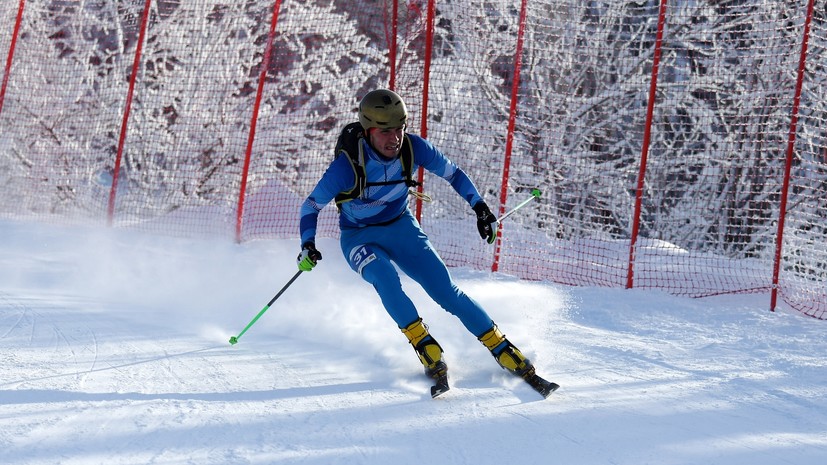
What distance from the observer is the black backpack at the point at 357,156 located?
14.5 feet

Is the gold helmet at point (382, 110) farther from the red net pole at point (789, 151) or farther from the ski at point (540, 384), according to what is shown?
the red net pole at point (789, 151)

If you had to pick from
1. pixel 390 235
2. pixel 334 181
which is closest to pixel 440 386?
pixel 390 235

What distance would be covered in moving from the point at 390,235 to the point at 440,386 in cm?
98

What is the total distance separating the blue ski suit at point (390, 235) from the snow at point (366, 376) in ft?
1.35

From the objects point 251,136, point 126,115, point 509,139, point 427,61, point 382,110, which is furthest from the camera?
point 126,115

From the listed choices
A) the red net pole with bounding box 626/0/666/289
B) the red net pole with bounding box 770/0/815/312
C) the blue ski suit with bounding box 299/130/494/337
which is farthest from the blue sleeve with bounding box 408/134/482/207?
the red net pole with bounding box 770/0/815/312

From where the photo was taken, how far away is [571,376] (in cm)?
448

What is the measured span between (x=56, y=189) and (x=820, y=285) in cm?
935

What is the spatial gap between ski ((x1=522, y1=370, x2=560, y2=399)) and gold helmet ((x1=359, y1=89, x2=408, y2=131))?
153cm

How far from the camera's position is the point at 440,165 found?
482 cm

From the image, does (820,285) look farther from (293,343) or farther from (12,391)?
(12,391)

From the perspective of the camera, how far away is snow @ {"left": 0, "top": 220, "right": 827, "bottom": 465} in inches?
130

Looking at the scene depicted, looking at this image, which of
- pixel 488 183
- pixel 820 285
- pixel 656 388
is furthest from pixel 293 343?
pixel 488 183

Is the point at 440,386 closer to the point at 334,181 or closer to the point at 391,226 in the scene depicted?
the point at 391,226
